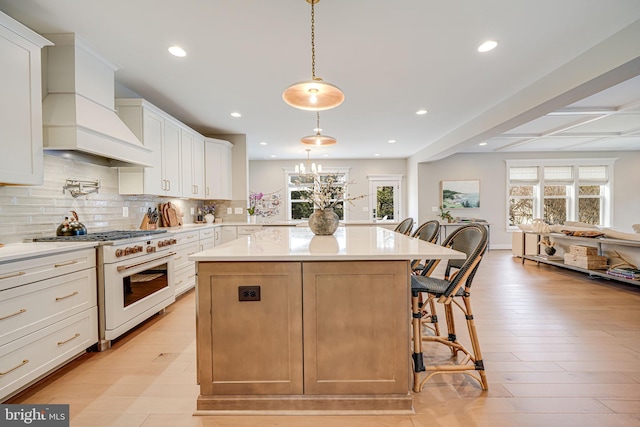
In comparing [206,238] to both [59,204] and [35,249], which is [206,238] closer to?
[59,204]

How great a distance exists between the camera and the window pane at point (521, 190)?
796 cm

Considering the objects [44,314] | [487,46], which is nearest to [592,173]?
[487,46]

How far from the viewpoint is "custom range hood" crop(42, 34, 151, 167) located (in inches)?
92.6

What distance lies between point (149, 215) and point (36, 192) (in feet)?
5.01

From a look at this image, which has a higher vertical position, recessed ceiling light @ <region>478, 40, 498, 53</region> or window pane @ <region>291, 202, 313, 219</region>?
recessed ceiling light @ <region>478, 40, 498, 53</region>

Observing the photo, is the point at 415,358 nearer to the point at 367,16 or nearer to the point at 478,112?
the point at 367,16

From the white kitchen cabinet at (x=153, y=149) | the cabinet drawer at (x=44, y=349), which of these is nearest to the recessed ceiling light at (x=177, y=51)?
the white kitchen cabinet at (x=153, y=149)

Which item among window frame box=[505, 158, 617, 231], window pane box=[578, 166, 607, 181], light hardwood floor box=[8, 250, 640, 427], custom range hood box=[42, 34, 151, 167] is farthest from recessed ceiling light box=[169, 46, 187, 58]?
window pane box=[578, 166, 607, 181]

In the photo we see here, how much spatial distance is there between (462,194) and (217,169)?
6.40m

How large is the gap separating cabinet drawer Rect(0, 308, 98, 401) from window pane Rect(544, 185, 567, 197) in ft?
32.5

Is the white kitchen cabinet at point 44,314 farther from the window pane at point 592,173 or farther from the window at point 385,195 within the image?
the window pane at point 592,173

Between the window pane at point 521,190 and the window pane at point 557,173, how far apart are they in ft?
1.66

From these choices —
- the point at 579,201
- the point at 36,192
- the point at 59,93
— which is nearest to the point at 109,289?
the point at 36,192

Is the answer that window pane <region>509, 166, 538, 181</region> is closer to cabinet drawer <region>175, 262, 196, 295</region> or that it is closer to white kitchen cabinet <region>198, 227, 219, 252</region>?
white kitchen cabinet <region>198, 227, 219, 252</region>
